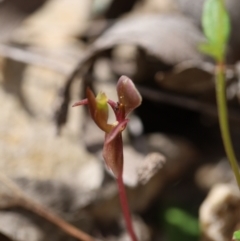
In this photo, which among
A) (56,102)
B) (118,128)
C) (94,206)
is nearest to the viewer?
(118,128)

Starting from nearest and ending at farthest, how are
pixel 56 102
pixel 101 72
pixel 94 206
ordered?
1. pixel 94 206
2. pixel 56 102
3. pixel 101 72

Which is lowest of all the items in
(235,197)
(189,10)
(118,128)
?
(235,197)

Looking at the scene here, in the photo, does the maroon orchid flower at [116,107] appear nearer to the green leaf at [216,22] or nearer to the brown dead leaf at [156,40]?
the green leaf at [216,22]

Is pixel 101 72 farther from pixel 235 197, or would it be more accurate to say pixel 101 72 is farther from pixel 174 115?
pixel 235 197

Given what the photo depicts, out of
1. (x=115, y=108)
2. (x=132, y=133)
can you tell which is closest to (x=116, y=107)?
(x=115, y=108)

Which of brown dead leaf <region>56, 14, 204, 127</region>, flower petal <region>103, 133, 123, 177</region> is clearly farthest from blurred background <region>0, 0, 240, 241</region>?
flower petal <region>103, 133, 123, 177</region>

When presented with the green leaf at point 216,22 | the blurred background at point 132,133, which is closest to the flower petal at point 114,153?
the blurred background at point 132,133

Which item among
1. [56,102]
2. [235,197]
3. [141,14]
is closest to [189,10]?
[141,14]
